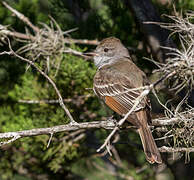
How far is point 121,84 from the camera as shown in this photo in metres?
3.82

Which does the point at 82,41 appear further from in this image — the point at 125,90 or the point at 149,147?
the point at 149,147

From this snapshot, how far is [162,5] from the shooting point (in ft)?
13.9

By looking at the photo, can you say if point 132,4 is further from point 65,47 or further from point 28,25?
point 28,25

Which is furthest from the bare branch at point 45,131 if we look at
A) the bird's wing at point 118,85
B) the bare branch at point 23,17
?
the bare branch at point 23,17

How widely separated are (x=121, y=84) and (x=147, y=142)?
815 millimetres

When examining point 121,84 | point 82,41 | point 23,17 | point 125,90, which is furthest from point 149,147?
point 23,17

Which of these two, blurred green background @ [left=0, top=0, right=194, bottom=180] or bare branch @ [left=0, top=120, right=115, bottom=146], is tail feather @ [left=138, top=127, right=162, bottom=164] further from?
blurred green background @ [left=0, top=0, right=194, bottom=180]

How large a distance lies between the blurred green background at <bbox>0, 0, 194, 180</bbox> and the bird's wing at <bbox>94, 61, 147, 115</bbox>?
24 centimetres

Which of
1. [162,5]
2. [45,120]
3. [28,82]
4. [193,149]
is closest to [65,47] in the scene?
[28,82]

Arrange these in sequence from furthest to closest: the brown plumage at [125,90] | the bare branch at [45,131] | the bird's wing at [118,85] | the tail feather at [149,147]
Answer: the bird's wing at [118,85] < the brown plumage at [125,90] < the tail feather at [149,147] < the bare branch at [45,131]

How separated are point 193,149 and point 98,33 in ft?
6.51

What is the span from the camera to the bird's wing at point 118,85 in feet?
11.7

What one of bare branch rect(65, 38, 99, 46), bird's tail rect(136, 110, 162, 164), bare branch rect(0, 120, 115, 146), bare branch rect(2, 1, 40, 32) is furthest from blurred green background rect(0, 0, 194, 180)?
bare branch rect(0, 120, 115, 146)

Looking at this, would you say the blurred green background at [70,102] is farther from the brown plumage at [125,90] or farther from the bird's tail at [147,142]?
the bird's tail at [147,142]
